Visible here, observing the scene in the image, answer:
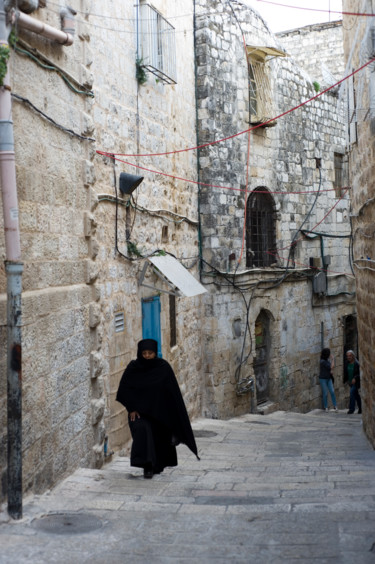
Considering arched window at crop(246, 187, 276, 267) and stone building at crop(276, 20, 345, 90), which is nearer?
arched window at crop(246, 187, 276, 267)

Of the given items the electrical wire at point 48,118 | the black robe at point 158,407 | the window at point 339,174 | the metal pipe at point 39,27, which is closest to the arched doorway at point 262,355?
the window at point 339,174

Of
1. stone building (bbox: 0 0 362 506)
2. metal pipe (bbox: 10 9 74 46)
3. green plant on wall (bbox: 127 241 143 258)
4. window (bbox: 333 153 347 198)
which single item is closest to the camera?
metal pipe (bbox: 10 9 74 46)

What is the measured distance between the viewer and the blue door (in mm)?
9172

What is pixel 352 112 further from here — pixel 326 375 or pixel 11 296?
pixel 11 296

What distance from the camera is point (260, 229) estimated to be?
45.9 feet

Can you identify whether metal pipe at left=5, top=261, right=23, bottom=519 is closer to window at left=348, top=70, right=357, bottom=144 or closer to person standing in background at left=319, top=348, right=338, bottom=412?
window at left=348, top=70, right=357, bottom=144

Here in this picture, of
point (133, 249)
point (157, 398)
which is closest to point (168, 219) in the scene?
point (133, 249)

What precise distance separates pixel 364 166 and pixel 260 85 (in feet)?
18.3

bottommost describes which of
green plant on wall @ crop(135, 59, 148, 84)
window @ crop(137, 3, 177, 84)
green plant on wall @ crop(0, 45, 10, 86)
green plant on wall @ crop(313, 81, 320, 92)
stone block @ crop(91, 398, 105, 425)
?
stone block @ crop(91, 398, 105, 425)

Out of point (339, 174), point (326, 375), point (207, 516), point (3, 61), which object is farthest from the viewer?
point (339, 174)

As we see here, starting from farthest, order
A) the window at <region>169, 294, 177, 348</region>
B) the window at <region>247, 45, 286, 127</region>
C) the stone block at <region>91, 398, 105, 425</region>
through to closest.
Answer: the window at <region>247, 45, 286, 127</region>
the window at <region>169, 294, 177, 348</region>
the stone block at <region>91, 398, 105, 425</region>

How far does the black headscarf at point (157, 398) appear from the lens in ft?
20.7

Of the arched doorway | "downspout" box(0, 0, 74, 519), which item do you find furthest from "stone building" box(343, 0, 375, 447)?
"downspout" box(0, 0, 74, 519)

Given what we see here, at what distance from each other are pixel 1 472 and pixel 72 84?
11.4 feet
